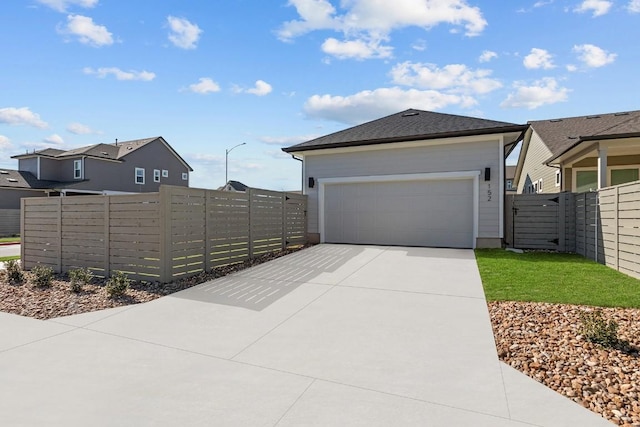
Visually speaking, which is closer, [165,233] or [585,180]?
[165,233]

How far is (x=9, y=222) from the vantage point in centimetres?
1939

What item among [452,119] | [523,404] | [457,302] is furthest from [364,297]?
[452,119]

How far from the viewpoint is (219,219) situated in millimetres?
7195

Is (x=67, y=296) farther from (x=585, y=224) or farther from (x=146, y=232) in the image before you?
(x=585, y=224)

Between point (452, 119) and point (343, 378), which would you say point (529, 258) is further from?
point (343, 378)

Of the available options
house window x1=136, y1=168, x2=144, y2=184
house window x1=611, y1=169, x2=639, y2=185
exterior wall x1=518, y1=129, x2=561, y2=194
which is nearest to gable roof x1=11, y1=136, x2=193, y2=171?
house window x1=136, y1=168, x2=144, y2=184

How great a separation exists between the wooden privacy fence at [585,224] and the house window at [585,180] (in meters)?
5.95

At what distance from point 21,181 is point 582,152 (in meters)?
31.6

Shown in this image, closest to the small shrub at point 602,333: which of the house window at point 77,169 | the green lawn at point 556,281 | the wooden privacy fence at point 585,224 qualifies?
the green lawn at point 556,281

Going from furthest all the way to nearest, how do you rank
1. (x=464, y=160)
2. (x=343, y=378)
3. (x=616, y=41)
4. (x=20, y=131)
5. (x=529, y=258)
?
1. (x=20, y=131)
2. (x=464, y=160)
3. (x=616, y=41)
4. (x=529, y=258)
5. (x=343, y=378)

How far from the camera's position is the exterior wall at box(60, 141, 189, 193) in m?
24.4

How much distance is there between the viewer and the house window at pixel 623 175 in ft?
42.5

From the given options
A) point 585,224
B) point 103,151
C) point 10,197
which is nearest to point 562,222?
point 585,224

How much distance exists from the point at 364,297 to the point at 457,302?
4.38ft
